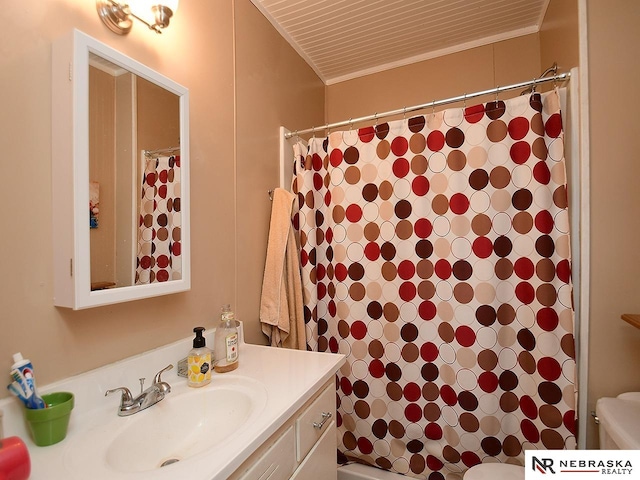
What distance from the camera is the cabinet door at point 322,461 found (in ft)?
3.02

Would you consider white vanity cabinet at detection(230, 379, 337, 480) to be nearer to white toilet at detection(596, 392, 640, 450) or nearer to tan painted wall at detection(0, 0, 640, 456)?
tan painted wall at detection(0, 0, 640, 456)

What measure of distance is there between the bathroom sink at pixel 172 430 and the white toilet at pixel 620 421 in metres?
1.04

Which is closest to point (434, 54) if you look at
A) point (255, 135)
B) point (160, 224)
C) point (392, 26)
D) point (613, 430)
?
point (392, 26)

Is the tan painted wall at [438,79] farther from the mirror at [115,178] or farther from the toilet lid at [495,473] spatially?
the toilet lid at [495,473]

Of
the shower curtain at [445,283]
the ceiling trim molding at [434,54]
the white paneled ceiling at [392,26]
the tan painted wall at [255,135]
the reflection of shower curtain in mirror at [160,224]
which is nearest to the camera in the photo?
the reflection of shower curtain in mirror at [160,224]

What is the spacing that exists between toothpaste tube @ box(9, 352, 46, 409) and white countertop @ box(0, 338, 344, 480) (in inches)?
1.9

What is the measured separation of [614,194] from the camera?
3.79ft

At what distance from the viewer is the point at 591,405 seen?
119 centimetres

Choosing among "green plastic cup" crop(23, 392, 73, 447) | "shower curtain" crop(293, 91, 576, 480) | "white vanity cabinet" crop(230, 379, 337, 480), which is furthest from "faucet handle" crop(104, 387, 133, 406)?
"shower curtain" crop(293, 91, 576, 480)

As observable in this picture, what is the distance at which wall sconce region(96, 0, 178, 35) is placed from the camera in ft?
2.87

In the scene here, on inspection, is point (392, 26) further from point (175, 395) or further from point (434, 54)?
point (175, 395)

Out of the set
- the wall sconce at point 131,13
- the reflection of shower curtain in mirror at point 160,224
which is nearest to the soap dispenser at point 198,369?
the reflection of shower curtain in mirror at point 160,224

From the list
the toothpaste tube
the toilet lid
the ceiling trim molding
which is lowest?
the toilet lid

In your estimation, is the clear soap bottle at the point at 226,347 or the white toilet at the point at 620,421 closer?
the white toilet at the point at 620,421
